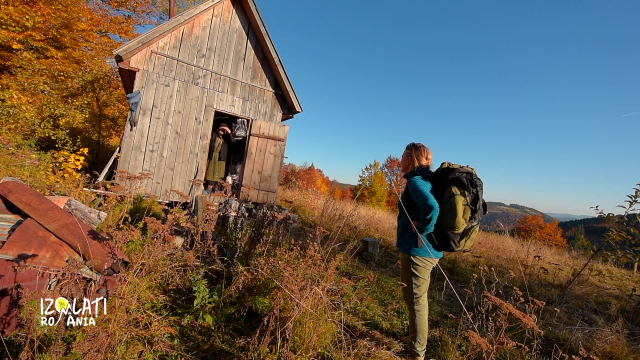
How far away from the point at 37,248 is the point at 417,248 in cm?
322

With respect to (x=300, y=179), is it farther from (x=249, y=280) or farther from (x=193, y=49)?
A: (x=249, y=280)

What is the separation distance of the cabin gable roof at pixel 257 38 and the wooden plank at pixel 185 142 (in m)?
1.06

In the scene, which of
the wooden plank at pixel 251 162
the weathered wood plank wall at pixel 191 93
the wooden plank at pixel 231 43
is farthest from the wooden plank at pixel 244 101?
the wooden plank at pixel 231 43

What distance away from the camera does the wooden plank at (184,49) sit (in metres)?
5.92

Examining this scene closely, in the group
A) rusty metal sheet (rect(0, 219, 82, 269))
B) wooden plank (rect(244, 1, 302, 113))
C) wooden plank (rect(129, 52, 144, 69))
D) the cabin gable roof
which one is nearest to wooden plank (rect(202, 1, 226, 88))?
the cabin gable roof

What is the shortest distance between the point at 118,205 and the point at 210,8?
15.2 feet

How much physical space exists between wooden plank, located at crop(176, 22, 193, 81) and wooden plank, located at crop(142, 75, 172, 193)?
0.88ft

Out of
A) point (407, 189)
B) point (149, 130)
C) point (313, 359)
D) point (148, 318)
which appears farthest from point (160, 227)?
point (149, 130)

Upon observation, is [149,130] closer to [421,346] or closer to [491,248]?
[421,346]

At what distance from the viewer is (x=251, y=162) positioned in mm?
6574

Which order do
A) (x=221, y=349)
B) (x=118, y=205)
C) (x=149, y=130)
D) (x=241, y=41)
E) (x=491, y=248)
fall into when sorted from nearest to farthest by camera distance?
1. (x=221, y=349)
2. (x=118, y=205)
3. (x=149, y=130)
4. (x=241, y=41)
5. (x=491, y=248)

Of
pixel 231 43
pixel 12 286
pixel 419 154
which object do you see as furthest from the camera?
pixel 231 43

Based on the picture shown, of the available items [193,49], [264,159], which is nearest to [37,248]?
[264,159]

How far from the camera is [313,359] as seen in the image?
2.15m
